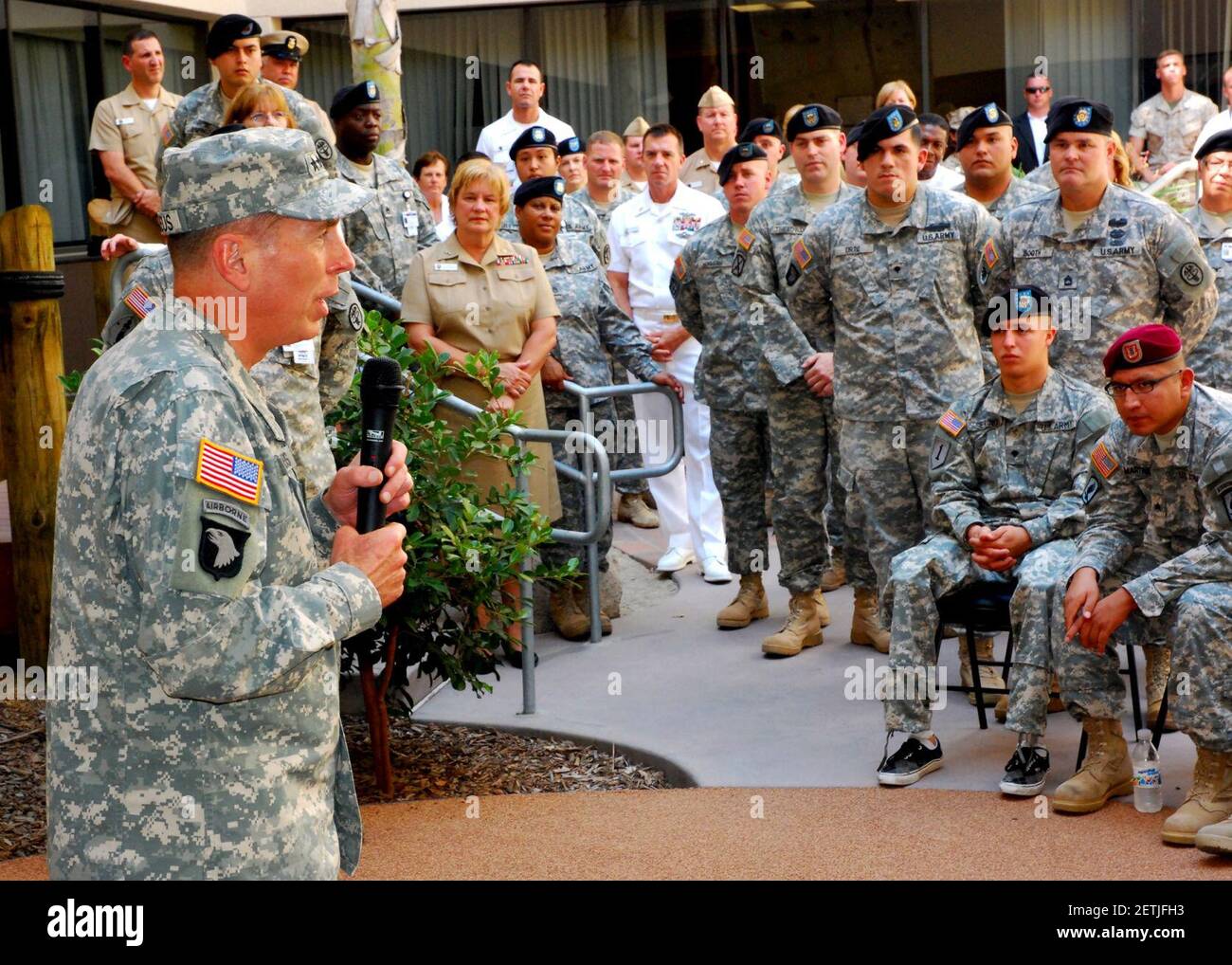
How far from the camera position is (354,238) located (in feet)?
24.2

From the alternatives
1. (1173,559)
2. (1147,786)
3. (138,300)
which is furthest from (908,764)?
(138,300)

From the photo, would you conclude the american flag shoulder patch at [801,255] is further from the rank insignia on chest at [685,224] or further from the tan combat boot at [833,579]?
the tan combat boot at [833,579]

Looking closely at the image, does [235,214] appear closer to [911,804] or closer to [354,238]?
[911,804]

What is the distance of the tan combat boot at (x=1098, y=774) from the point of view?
5098 millimetres

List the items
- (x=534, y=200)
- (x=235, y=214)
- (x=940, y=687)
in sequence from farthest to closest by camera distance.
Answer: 1. (x=534, y=200)
2. (x=940, y=687)
3. (x=235, y=214)

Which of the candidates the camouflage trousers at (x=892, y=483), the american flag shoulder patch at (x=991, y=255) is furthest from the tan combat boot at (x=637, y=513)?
the american flag shoulder patch at (x=991, y=255)

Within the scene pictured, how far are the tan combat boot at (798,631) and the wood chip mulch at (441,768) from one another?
1253mm

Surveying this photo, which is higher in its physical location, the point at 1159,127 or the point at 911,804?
the point at 1159,127

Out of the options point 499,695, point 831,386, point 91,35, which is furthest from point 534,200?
point 91,35

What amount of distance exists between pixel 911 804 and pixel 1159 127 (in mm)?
9125

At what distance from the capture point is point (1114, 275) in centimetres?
610

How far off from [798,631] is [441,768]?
191cm

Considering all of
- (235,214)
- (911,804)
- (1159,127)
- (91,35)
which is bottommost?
(911,804)

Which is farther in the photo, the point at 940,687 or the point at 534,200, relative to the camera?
the point at 534,200
